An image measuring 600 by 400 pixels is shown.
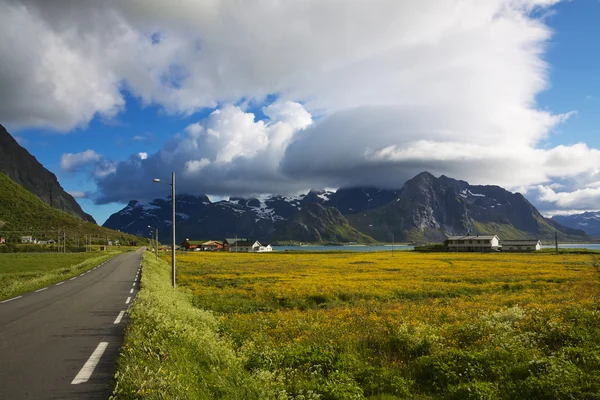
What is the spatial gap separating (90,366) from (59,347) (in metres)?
2.83

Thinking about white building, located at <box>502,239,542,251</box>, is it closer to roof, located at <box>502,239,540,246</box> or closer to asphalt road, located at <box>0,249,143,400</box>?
roof, located at <box>502,239,540,246</box>

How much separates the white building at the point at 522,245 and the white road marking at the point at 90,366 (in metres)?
165

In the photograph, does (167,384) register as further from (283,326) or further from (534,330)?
(534,330)

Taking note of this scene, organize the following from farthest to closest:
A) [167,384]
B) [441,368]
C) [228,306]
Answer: [228,306], [441,368], [167,384]

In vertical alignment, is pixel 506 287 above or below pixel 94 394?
below

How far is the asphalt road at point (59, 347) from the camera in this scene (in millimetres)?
8320

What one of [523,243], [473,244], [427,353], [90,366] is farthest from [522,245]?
[90,366]

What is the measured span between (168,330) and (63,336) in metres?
4.54

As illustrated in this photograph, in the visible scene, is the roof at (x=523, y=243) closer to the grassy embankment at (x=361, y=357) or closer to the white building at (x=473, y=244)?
the white building at (x=473, y=244)

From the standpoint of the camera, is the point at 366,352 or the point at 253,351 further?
the point at 366,352

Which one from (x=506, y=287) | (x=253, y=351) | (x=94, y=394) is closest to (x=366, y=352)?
(x=253, y=351)

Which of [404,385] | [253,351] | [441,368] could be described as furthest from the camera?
[253,351]

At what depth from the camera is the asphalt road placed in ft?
27.3

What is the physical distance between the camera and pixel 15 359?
10.5 metres
